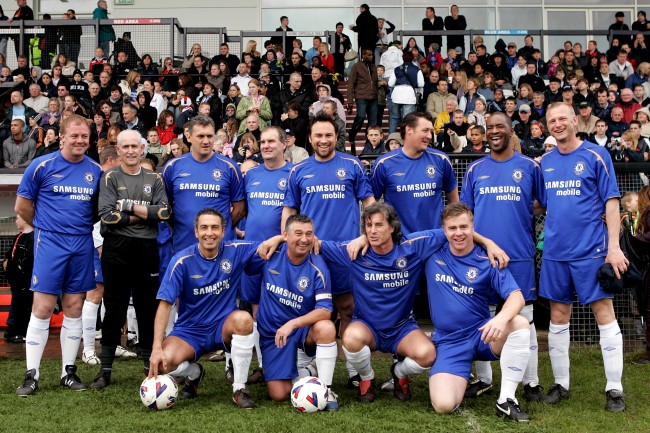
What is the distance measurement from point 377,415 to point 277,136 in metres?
2.65

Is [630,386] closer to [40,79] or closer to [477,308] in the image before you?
[477,308]

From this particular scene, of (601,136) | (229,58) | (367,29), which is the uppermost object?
(367,29)

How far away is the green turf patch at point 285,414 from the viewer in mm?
5027

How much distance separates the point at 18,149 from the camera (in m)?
13.4

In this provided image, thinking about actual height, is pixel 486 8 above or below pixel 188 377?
above

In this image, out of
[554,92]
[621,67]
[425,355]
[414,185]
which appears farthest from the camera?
[621,67]

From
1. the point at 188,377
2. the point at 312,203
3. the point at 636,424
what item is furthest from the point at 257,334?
the point at 636,424

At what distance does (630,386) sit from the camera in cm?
633

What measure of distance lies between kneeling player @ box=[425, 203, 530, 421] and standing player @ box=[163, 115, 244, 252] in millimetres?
1995

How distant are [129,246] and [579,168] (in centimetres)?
356

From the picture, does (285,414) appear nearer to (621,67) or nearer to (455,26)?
(621,67)

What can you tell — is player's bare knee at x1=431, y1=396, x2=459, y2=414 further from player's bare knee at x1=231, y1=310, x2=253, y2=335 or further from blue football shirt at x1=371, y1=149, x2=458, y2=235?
blue football shirt at x1=371, y1=149, x2=458, y2=235

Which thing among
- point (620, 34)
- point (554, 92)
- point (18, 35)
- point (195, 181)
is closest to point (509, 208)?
point (195, 181)

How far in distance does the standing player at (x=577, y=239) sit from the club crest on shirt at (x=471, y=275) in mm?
640
